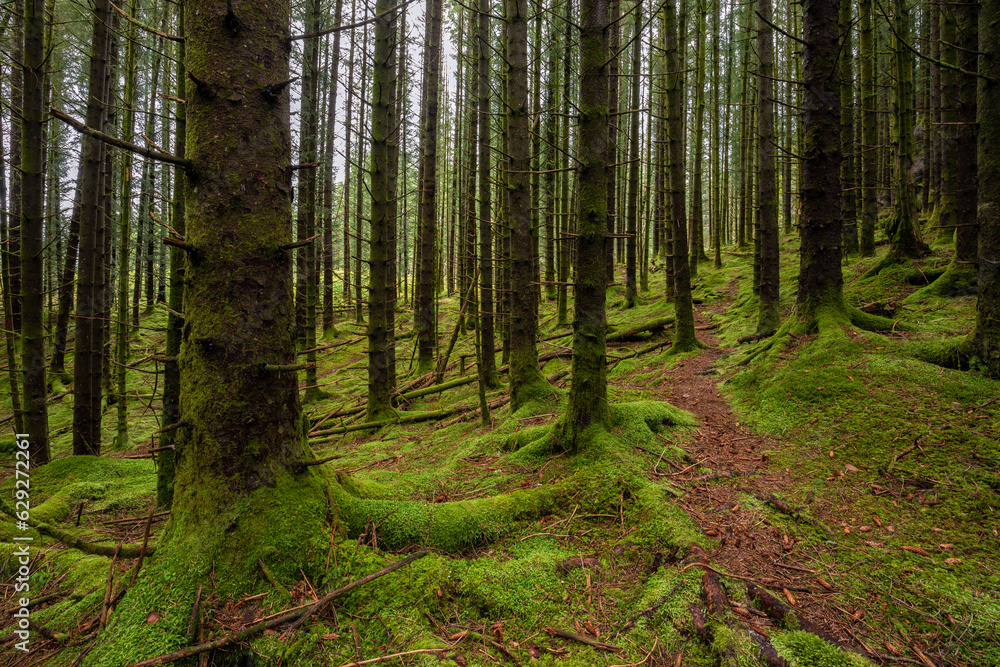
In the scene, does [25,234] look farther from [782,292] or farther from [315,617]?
[782,292]

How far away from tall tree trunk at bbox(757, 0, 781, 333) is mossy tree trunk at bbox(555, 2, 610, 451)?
5.31m

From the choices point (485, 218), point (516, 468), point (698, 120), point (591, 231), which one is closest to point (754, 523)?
point (516, 468)

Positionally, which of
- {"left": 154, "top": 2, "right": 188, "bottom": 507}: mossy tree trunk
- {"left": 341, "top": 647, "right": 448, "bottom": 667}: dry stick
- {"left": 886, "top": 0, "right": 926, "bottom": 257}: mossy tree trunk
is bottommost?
{"left": 341, "top": 647, "right": 448, "bottom": 667}: dry stick

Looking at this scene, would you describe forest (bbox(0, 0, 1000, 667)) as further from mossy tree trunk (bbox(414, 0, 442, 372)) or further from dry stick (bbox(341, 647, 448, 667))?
mossy tree trunk (bbox(414, 0, 442, 372))

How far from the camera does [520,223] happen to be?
6.58 meters

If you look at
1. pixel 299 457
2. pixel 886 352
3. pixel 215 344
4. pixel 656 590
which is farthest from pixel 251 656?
pixel 886 352

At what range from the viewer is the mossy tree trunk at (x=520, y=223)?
6117 mm

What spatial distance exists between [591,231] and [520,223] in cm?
302

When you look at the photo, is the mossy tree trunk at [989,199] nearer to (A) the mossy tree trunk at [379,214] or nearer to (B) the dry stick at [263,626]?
(B) the dry stick at [263,626]

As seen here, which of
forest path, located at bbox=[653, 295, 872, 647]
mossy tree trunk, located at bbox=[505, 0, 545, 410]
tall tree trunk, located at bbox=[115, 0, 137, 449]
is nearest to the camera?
forest path, located at bbox=[653, 295, 872, 647]

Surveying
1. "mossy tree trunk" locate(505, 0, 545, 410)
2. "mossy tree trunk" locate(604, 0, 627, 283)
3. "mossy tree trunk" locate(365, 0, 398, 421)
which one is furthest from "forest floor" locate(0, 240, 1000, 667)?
"mossy tree trunk" locate(604, 0, 627, 283)

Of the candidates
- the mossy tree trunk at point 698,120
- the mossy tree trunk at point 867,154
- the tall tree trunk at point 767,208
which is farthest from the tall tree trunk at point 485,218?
the mossy tree trunk at point 867,154

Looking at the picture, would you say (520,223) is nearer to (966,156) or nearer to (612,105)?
(966,156)

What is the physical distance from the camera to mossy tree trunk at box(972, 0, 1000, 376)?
3928mm
